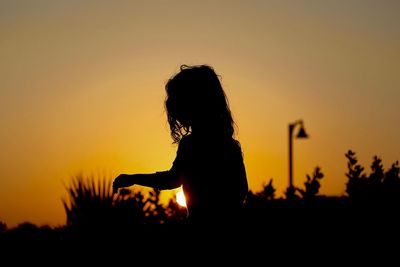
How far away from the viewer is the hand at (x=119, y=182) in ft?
14.7

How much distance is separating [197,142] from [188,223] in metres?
0.51

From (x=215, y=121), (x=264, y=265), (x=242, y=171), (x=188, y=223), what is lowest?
(x=264, y=265)

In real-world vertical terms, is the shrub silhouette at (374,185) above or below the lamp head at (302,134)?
below

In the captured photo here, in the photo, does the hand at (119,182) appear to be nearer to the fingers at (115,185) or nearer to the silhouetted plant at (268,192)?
the fingers at (115,185)

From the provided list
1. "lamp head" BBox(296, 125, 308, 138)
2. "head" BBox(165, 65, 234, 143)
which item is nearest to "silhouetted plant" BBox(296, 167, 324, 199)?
"head" BBox(165, 65, 234, 143)

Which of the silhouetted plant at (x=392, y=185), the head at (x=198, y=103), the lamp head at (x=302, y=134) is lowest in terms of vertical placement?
the silhouetted plant at (x=392, y=185)

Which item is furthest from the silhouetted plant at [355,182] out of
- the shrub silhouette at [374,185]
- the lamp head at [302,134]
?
the lamp head at [302,134]

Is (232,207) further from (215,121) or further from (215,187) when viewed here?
(215,121)

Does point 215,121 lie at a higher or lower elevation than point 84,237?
higher

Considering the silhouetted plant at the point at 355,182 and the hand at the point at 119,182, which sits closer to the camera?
the hand at the point at 119,182

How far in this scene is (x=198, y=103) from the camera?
462 centimetres

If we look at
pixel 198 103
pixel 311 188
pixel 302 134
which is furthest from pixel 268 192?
pixel 302 134

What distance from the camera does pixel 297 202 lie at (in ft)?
24.4

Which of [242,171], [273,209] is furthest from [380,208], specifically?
[242,171]
